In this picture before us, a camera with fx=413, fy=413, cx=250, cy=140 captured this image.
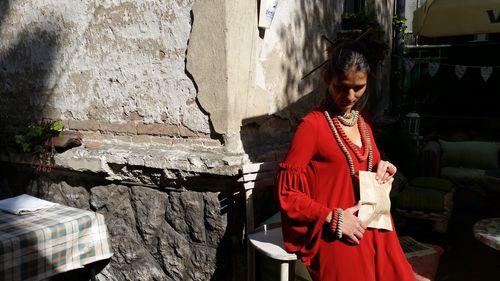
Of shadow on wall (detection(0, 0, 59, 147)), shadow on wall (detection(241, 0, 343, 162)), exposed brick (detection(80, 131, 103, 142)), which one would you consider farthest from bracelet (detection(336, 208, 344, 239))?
shadow on wall (detection(0, 0, 59, 147))

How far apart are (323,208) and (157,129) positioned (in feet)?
5.44

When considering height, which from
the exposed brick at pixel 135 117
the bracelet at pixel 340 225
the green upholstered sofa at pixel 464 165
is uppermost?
the exposed brick at pixel 135 117

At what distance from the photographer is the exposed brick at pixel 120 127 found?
10.6 feet

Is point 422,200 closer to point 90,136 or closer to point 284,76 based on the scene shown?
point 284,76

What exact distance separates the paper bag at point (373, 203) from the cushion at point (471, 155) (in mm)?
4584

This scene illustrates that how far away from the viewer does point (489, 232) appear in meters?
2.87

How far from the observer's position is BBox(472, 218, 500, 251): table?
107 inches

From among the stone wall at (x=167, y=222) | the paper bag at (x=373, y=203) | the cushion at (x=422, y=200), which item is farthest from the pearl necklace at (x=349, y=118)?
the cushion at (x=422, y=200)

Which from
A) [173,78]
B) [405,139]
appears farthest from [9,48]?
[405,139]

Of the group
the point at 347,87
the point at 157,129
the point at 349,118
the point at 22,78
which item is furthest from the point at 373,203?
the point at 22,78

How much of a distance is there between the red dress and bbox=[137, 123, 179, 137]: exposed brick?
4.18ft

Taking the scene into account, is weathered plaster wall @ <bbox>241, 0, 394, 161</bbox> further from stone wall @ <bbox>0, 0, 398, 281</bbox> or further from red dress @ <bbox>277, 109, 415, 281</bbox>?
red dress @ <bbox>277, 109, 415, 281</bbox>

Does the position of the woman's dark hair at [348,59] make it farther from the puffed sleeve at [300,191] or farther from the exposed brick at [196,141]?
the exposed brick at [196,141]

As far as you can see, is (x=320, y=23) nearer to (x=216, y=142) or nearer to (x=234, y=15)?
(x=234, y=15)
